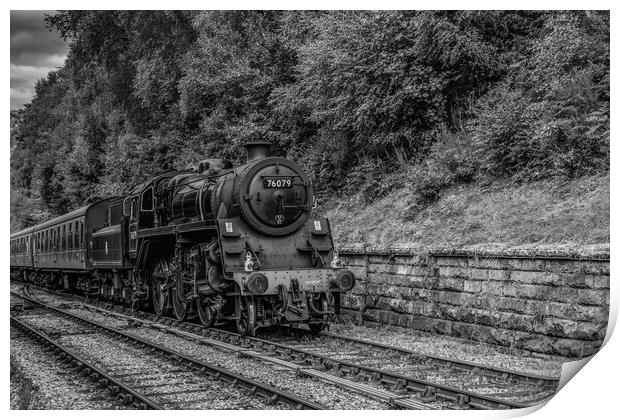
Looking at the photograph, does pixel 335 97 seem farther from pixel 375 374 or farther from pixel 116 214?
pixel 375 374

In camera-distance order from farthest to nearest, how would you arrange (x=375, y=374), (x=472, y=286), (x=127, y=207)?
(x=127, y=207) → (x=472, y=286) → (x=375, y=374)

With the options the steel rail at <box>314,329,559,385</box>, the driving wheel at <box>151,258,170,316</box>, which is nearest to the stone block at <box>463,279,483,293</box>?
the steel rail at <box>314,329,559,385</box>

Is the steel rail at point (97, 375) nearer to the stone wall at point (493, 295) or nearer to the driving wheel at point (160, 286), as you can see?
the driving wheel at point (160, 286)

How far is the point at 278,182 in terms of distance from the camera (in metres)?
11.4

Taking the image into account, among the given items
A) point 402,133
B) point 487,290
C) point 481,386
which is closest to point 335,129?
point 402,133

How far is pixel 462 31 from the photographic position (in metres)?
14.0

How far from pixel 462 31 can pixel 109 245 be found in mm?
10023

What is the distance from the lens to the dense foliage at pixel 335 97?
38.6 feet

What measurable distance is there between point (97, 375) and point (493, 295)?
5.56 meters

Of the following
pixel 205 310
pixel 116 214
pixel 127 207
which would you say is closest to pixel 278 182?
pixel 205 310

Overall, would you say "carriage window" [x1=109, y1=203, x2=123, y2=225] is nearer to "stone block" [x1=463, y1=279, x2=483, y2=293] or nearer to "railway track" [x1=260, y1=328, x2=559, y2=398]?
"railway track" [x1=260, y1=328, x2=559, y2=398]

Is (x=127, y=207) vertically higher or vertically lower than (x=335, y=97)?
lower

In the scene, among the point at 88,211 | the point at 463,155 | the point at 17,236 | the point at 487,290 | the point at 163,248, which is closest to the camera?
the point at 487,290

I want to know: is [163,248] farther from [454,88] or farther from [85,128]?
[454,88]
